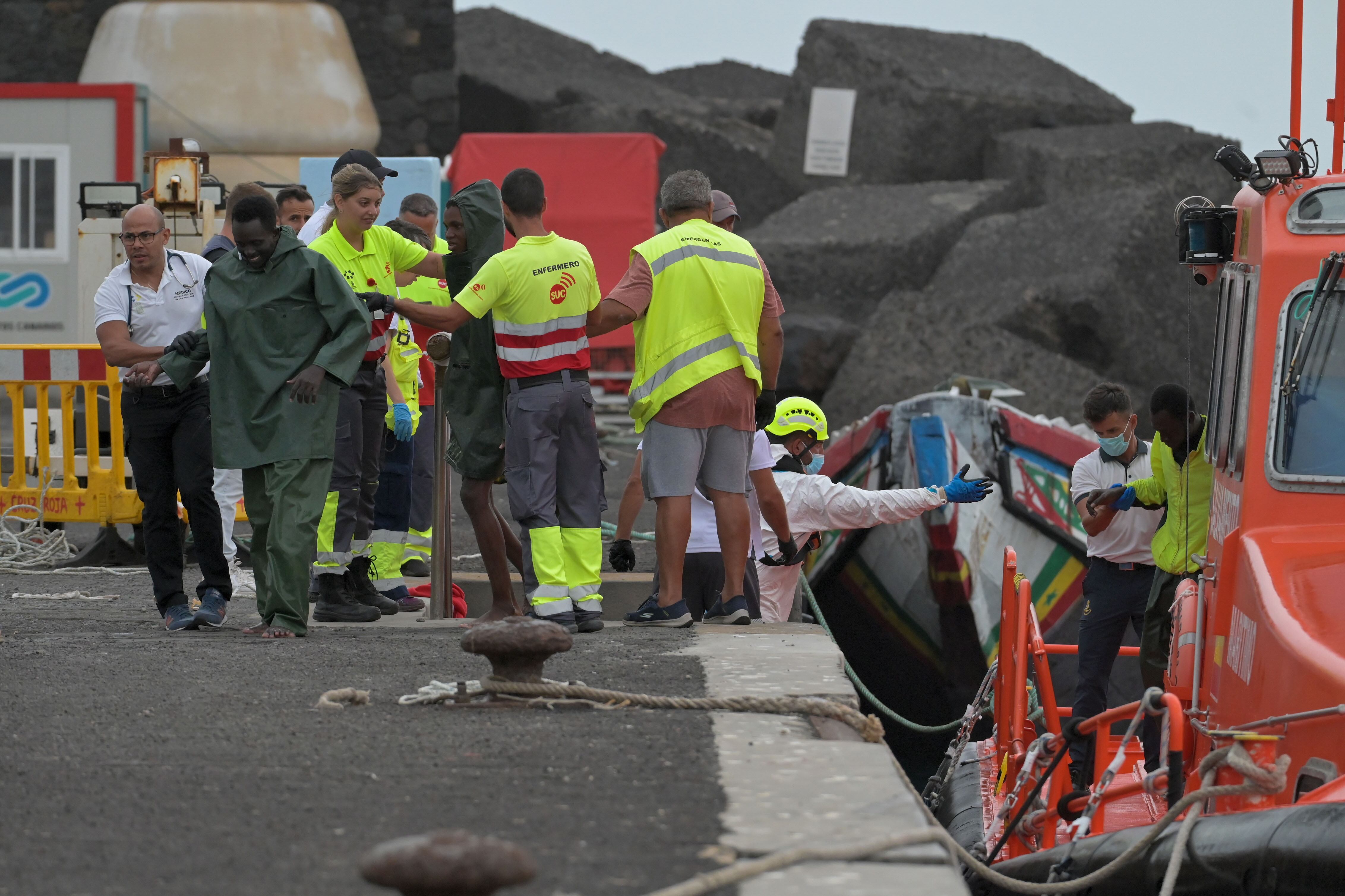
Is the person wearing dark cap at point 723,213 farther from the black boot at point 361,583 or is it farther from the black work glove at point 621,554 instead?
the black boot at point 361,583

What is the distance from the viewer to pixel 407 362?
8508 mm

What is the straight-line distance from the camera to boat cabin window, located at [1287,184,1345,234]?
17.4ft

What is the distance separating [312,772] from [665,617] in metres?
2.76

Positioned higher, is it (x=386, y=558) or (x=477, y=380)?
(x=477, y=380)

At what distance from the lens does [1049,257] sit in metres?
21.1

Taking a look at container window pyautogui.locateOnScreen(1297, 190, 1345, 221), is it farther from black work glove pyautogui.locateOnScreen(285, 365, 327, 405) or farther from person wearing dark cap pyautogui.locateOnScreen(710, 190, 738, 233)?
black work glove pyautogui.locateOnScreen(285, 365, 327, 405)

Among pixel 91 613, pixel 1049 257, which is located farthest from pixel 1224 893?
pixel 1049 257

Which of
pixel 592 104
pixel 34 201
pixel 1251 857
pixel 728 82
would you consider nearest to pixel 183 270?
pixel 1251 857

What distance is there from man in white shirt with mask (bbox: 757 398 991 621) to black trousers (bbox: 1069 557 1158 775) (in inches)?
31.1

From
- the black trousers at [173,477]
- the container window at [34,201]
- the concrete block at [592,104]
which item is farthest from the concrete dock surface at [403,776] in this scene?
the concrete block at [592,104]

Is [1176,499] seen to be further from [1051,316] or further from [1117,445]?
[1051,316]

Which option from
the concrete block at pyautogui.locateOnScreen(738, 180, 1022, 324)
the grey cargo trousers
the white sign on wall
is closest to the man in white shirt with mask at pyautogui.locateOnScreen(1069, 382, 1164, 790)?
the grey cargo trousers

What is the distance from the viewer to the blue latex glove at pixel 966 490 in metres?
7.41

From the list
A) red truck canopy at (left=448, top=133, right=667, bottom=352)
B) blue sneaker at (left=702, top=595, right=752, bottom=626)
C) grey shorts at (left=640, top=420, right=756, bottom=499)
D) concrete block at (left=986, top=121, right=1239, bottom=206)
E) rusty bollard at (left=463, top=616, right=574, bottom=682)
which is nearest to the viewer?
rusty bollard at (left=463, top=616, right=574, bottom=682)
